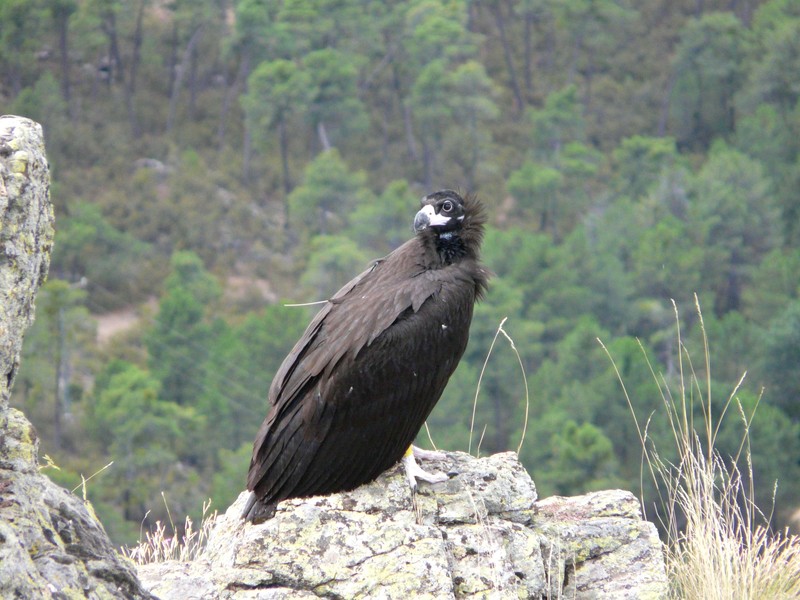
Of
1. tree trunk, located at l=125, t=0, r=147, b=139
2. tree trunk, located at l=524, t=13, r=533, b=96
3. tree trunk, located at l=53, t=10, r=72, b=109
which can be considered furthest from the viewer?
tree trunk, located at l=524, t=13, r=533, b=96

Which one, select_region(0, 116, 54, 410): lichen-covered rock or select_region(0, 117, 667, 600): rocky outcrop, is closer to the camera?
select_region(0, 117, 667, 600): rocky outcrop

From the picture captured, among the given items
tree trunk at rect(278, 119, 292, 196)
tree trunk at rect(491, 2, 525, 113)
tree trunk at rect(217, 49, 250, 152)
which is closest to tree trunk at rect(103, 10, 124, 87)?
tree trunk at rect(217, 49, 250, 152)

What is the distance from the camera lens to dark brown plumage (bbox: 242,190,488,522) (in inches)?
187

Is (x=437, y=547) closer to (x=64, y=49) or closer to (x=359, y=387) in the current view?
(x=359, y=387)

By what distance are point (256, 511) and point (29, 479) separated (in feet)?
5.42

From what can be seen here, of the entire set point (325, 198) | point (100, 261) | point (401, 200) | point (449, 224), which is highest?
point (449, 224)

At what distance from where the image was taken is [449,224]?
212 inches

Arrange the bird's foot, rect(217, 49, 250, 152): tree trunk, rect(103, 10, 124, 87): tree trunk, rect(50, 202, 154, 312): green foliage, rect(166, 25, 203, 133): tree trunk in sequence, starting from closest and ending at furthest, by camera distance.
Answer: the bird's foot
rect(50, 202, 154, 312): green foliage
rect(103, 10, 124, 87): tree trunk
rect(166, 25, 203, 133): tree trunk
rect(217, 49, 250, 152): tree trunk

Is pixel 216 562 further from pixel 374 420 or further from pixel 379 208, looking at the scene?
pixel 379 208

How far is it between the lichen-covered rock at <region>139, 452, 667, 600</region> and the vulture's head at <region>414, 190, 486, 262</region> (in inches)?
38.3

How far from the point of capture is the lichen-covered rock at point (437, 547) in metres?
4.40

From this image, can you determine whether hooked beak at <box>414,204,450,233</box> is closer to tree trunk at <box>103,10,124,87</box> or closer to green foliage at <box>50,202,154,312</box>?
green foliage at <box>50,202,154,312</box>

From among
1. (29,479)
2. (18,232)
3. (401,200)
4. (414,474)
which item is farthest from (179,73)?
(29,479)

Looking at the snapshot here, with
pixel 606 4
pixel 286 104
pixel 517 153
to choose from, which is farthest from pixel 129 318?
pixel 606 4
